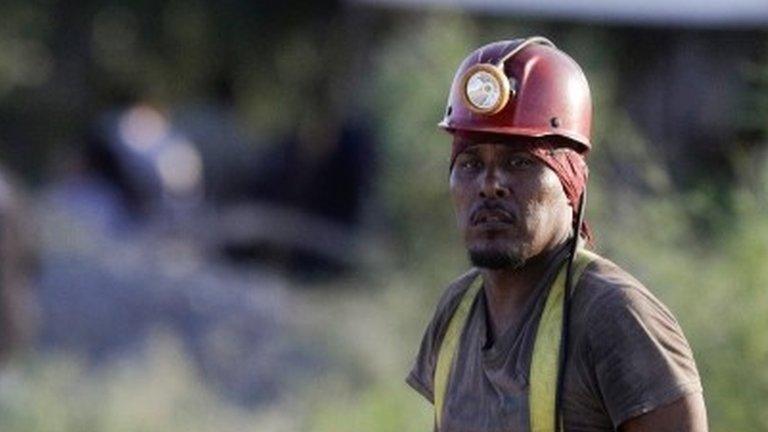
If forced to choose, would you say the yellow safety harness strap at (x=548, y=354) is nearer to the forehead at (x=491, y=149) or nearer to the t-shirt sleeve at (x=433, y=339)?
the forehead at (x=491, y=149)

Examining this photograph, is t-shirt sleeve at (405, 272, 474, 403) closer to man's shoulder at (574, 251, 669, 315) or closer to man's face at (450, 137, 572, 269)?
man's face at (450, 137, 572, 269)

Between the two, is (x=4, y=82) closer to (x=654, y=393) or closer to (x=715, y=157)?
(x=715, y=157)

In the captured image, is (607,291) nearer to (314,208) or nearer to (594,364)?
(594,364)

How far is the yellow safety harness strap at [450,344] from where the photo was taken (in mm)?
6395

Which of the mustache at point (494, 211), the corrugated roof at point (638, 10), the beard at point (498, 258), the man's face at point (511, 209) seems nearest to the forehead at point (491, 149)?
the man's face at point (511, 209)

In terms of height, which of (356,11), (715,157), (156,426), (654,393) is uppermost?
(356,11)

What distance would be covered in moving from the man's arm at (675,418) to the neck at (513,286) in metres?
0.50

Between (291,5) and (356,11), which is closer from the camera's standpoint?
(356,11)

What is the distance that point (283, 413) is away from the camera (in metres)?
15.0

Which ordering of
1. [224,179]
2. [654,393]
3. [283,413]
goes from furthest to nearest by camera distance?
1. [224,179]
2. [283,413]
3. [654,393]

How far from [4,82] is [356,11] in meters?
4.03

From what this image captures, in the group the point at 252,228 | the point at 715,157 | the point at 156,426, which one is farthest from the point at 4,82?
the point at 156,426

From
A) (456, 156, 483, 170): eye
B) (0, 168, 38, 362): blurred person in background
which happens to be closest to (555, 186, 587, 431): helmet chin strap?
(456, 156, 483, 170): eye

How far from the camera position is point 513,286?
6238mm
